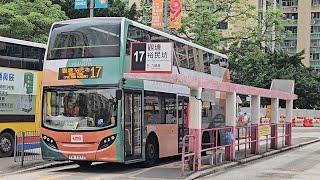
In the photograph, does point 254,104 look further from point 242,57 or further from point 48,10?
point 242,57

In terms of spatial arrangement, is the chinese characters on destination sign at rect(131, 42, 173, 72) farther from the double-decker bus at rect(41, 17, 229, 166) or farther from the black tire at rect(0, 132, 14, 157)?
the black tire at rect(0, 132, 14, 157)

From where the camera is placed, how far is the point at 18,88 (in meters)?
18.0

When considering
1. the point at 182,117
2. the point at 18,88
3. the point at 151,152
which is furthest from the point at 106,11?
the point at 151,152

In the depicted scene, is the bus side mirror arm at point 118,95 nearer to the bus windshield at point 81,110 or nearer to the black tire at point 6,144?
the bus windshield at point 81,110

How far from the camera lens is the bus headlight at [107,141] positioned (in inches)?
563

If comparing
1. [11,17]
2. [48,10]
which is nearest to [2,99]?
[11,17]

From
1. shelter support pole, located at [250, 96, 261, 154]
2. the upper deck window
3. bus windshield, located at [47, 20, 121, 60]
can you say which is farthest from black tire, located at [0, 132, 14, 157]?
shelter support pole, located at [250, 96, 261, 154]

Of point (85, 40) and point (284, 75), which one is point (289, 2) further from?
point (85, 40)

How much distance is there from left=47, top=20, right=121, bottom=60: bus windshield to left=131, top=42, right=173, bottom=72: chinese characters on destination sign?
118 cm

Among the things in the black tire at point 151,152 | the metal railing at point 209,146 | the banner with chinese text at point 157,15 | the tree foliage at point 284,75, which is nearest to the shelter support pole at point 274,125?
the metal railing at point 209,146

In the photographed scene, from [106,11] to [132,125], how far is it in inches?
909

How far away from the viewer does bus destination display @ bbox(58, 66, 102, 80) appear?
14625 millimetres

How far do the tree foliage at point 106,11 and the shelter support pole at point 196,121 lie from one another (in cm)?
2278

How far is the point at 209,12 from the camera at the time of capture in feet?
132
